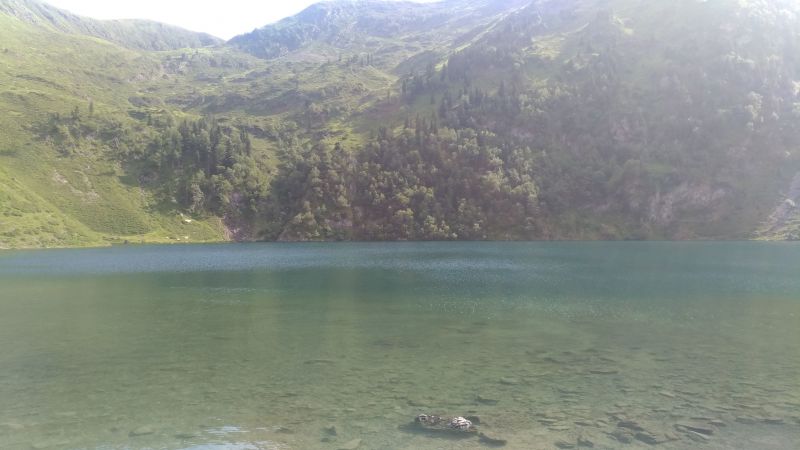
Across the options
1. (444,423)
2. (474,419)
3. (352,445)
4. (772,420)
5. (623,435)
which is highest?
(772,420)

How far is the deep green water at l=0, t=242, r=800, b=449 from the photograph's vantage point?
26.9 meters

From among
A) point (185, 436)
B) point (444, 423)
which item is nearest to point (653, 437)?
point (444, 423)

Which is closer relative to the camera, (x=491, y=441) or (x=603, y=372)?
(x=491, y=441)

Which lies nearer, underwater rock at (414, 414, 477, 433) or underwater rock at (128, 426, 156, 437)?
underwater rock at (414, 414, 477, 433)

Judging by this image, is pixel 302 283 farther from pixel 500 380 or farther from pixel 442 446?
pixel 442 446

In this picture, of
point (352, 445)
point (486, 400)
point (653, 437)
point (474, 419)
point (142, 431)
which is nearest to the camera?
point (352, 445)

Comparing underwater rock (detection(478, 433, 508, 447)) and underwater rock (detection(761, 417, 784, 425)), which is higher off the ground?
underwater rock (detection(761, 417, 784, 425))

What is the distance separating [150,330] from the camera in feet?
177

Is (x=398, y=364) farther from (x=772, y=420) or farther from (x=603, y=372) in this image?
(x=772, y=420)

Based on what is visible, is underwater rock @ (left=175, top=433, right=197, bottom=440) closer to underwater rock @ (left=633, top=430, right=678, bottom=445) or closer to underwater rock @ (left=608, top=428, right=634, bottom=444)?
underwater rock @ (left=608, top=428, right=634, bottom=444)

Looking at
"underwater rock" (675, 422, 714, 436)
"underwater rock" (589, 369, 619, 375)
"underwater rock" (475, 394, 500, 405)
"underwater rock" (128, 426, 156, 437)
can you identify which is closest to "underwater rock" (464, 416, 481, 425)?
"underwater rock" (475, 394, 500, 405)

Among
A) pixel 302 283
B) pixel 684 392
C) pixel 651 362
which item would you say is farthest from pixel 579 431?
pixel 302 283

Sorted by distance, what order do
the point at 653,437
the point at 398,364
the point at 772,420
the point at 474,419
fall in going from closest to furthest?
the point at 653,437 < the point at 772,420 < the point at 474,419 < the point at 398,364

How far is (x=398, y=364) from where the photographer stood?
39.5 metres
